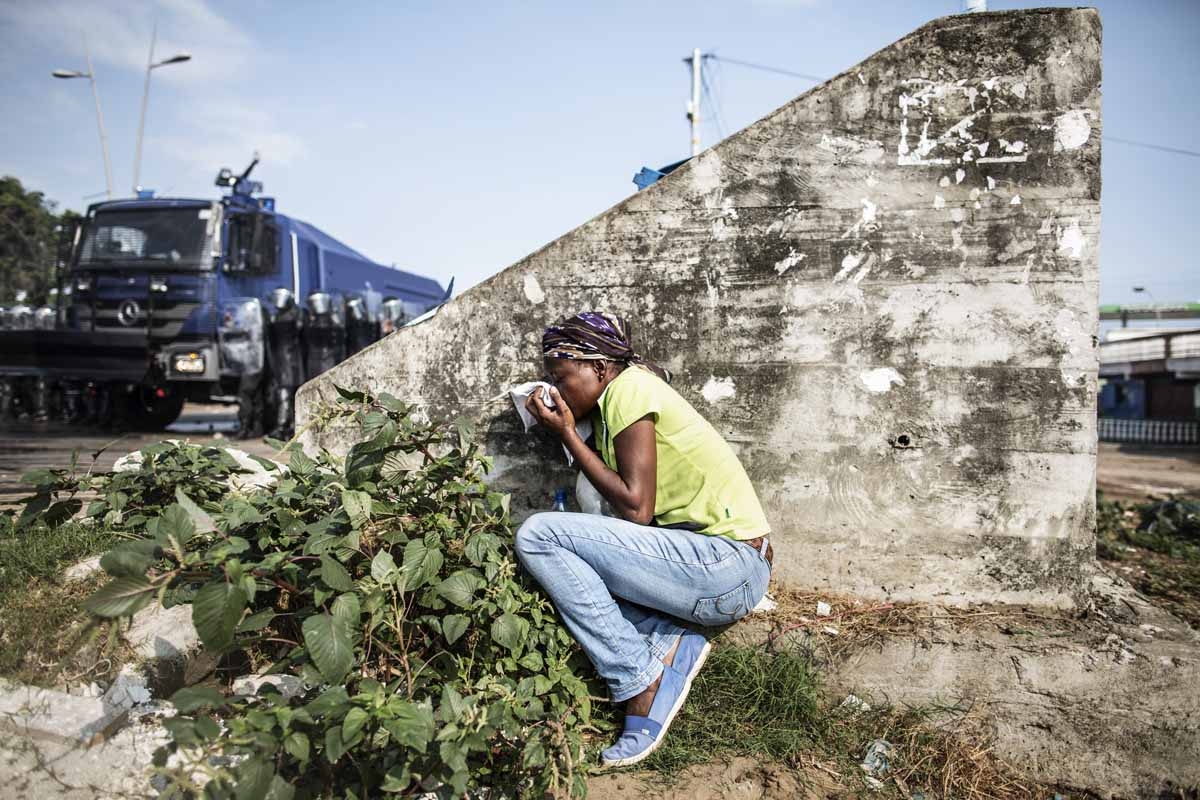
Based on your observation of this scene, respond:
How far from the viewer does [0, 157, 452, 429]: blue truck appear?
9.08m

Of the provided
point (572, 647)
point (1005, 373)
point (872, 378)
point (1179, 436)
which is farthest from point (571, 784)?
point (1179, 436)

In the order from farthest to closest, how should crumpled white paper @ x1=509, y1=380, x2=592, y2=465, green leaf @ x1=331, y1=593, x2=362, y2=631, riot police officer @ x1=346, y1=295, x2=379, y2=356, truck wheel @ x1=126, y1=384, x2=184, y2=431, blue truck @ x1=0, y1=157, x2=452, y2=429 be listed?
riot police officer @ x1=346, y1=295, x2=379, y2=356 → truck wheel @ x1=126, y1=384, x2=184, y2=431 → blue truck @ x1=0, y1=157, x2=452, y2=429 → crumpled white paper @ x1=509, y1=380, x2=592, y2=465 → green leaf @ x1=331, y1=593, x2=362, y2=631

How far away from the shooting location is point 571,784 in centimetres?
218

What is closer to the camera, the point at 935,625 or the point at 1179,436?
the point at 935,625

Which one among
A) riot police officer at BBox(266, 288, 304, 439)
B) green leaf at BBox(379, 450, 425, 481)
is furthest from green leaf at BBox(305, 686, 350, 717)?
riot police officer at BBox(266, 288, 304, 439)

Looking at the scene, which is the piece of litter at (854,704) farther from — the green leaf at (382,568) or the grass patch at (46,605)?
the grass patch at (46,605)

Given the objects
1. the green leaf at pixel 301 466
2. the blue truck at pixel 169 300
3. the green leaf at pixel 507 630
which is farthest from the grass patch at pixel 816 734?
the blue truck at pixel 169 300

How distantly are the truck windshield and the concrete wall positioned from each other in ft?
25.1

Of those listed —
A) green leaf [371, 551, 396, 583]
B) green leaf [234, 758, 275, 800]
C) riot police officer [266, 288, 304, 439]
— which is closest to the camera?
green leaf [234, 758, 275, 800]

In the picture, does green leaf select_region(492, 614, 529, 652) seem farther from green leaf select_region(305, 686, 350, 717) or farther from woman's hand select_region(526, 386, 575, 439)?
woman's hand select_region(526, 386, 575, 439)

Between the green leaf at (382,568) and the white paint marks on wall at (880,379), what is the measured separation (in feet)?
6.53

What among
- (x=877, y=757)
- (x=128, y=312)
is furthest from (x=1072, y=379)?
(x=128, y=312)

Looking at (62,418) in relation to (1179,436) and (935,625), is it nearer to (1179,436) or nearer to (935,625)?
(935,625)

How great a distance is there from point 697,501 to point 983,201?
172cm
